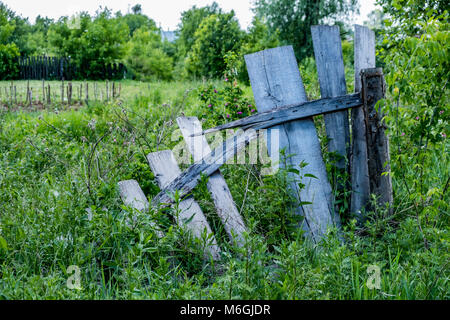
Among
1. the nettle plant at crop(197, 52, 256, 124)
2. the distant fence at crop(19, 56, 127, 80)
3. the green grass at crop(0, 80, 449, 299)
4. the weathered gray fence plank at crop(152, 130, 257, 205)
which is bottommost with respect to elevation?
the green grass at crop(0, 80, 449, 299)

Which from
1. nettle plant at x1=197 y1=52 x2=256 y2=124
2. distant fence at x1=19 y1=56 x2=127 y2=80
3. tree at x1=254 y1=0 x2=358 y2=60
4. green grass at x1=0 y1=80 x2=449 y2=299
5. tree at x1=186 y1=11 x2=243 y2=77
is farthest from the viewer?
distant fence at x1=19 y1=56 x2=127 y2=80

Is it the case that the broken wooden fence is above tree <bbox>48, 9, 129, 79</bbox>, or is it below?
below

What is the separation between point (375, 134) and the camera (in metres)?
2.71

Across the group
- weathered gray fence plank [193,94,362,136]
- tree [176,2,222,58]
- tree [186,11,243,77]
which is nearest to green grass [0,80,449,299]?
weathered gray fence plank [193,94,362,136]

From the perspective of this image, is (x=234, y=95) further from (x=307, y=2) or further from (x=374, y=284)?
(x=307, y=2)

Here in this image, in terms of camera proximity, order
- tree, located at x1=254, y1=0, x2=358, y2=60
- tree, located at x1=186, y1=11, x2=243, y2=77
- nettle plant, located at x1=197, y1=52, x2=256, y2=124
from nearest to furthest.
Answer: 1. nettle plant, located at x1=197, y1=52, x2=256, y2=124
2. tree, located at x1=186, y1=11, x2=243, y2=77
3. tree, located at x1=254, y1=0, x2=358, y2=60

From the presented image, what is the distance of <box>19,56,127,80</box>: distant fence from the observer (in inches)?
765

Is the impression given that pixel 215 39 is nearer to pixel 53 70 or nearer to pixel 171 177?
pixel 53 70

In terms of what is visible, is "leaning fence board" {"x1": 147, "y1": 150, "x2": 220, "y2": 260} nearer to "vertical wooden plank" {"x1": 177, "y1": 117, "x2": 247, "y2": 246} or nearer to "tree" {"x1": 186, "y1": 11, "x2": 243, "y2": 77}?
"vertical wooden plank" {"x1": 177, "y1": 117, "x2": 247, "y2": 246}

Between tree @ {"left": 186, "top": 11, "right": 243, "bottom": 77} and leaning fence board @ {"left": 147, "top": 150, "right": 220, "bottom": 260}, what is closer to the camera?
leaning fence board @ {"left": 147, "top": 150, "right": 220, "bottom": 260}

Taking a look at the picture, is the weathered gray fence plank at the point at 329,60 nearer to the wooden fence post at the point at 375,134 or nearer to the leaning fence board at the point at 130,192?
the wooden fence post at the point at 375,134

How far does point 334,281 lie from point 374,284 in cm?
22

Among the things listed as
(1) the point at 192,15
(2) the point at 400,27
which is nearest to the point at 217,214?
(2) the point at 400,27

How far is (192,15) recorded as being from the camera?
29.9 m
